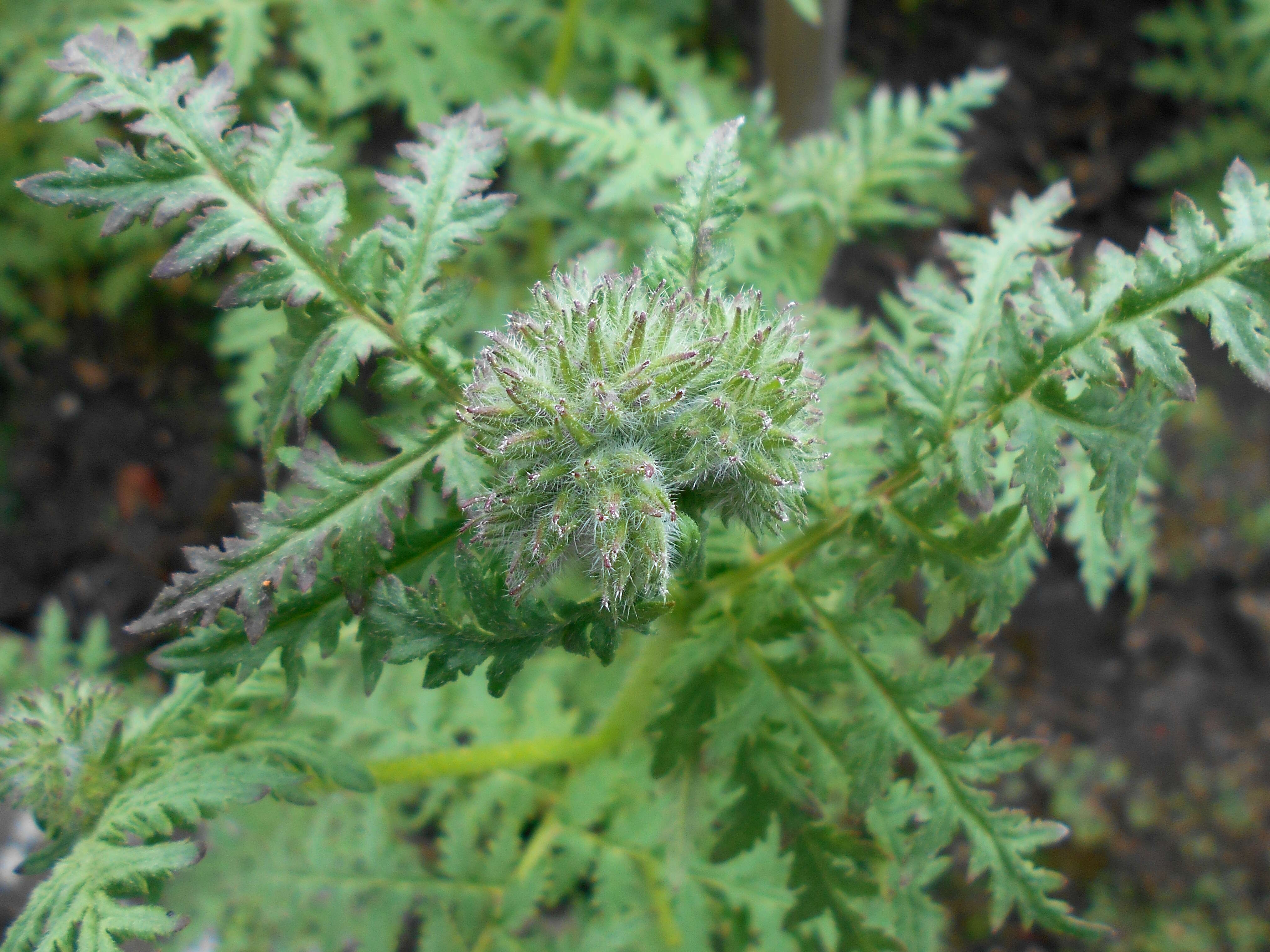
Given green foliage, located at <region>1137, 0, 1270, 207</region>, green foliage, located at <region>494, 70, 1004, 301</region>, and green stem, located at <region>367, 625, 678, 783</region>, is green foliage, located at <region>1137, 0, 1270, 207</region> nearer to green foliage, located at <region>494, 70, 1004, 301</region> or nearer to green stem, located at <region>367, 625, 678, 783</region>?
green foliage, located at <region>494, 70, 1004, 301</region>

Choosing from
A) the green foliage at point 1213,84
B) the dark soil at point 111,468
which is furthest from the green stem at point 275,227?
Result: the green foliage at point 1213,84

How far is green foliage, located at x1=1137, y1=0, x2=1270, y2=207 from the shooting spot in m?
5.11

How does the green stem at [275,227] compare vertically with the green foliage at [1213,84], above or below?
below

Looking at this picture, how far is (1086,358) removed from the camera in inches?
70.4

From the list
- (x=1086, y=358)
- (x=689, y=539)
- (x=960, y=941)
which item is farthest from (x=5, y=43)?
(x=960, y=941)

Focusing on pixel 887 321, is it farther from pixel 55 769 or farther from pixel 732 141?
pixel 55 769

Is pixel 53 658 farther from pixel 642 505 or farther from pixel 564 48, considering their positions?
pixel 564 48

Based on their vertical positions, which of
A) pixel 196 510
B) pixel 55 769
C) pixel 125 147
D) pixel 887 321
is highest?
pixel 196 510

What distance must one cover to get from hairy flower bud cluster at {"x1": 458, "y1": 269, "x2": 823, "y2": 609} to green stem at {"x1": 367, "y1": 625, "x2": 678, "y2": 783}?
0.63 metres

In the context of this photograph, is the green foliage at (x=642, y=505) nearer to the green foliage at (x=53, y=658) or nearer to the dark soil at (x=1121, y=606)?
the green foliage at (x=53, y=658)

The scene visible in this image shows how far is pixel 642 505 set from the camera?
5.43ft

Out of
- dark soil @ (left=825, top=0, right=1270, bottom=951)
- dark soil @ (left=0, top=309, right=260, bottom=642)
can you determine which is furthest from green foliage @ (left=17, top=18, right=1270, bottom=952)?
dark soil @ (left=0, top=309, right=260, bottom=642)

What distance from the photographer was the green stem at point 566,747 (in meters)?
2.39

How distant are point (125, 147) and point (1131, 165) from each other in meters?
5.70
